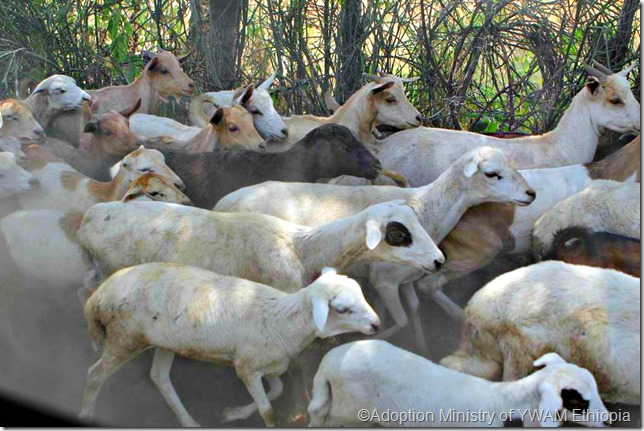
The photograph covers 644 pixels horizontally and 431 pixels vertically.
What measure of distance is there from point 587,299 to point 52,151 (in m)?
5.02

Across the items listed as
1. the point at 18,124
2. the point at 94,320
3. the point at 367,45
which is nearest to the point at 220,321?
the point at 94,320

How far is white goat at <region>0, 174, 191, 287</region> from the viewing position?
20.3 ft

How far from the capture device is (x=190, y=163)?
24.2ft

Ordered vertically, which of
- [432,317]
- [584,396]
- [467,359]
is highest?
[584,396]

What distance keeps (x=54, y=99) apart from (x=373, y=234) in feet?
15.0

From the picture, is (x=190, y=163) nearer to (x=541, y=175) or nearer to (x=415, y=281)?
(x=415, y=281)

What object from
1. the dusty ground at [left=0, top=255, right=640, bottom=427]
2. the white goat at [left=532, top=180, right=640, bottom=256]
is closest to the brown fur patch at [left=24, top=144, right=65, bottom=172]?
the dusty ground at [left=0, top=255, right=640, bottom=427]

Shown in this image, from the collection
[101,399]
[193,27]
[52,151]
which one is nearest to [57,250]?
[101,399]

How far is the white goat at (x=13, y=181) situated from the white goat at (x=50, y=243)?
507mm

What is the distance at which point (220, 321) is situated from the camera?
5.07 meters

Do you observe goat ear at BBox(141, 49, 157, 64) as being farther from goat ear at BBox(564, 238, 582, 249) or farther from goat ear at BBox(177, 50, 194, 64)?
goat ear at BBox(564, 238, 582, 249)

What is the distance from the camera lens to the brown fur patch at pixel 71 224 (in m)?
6.23

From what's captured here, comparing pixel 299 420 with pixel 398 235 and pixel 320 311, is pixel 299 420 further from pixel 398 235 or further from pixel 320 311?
pixel 398 235

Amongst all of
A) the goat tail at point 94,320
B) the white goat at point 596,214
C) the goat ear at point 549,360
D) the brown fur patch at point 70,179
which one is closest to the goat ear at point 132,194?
the brown fur patch at point 70,179
